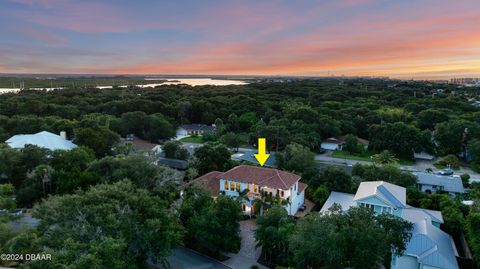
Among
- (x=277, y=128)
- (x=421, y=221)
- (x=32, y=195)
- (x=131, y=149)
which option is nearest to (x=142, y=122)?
(x=131, y=149)

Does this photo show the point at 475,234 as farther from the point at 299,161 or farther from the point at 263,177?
the point at 299,161

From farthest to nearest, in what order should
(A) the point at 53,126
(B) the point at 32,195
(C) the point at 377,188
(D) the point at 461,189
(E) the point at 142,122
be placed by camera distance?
(E) the point at 142,122 < (A) the point at 53,126 < (D) the point at 461,189 < (B) the point at 32,195 < (C) the point at 377,188

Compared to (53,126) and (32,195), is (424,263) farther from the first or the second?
(53,126)

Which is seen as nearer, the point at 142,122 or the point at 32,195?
the point at 32,195

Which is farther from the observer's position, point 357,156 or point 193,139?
point 193,139

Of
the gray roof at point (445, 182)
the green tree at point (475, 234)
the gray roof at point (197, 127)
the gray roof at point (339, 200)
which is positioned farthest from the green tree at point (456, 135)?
the gray roof at point (197, 127)

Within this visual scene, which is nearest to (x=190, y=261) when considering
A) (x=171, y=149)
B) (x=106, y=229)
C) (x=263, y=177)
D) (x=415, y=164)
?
(x=106, y=229)

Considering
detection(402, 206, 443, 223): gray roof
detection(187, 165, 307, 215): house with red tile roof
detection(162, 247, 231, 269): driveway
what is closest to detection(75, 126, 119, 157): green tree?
detection(187, 165, 307, 215): house with red tile roof
